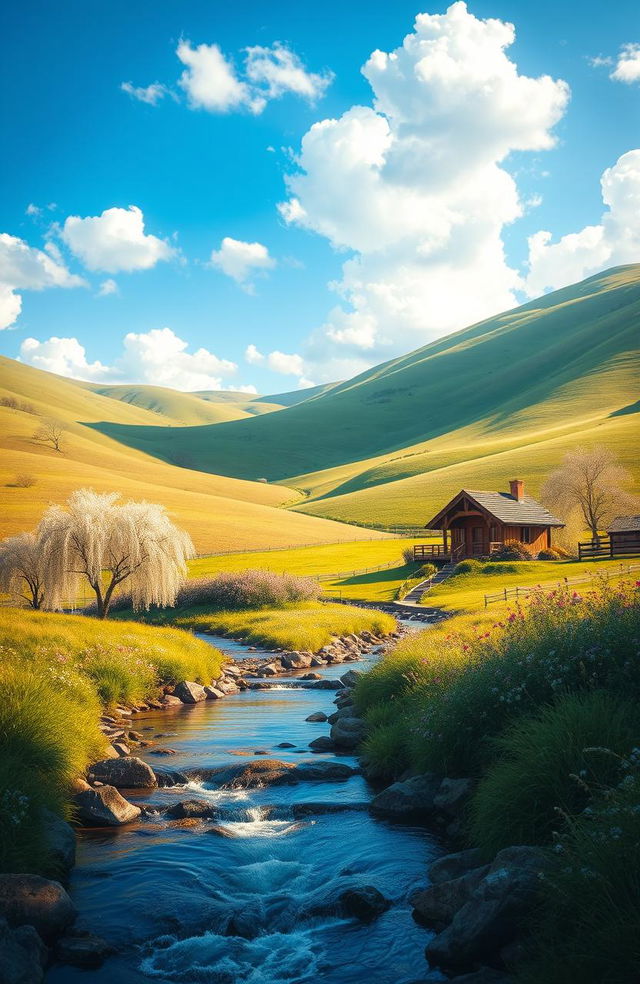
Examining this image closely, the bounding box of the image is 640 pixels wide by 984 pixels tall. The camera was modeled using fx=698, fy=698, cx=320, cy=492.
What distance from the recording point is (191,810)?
14062 mm

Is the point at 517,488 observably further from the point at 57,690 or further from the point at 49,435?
the point at 49,435

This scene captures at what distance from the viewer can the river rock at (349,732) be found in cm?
1864

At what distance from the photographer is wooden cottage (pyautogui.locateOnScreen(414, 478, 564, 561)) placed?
72250 mm

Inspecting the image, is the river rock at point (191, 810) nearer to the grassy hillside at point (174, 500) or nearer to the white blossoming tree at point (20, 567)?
the white blossoming tree at point (20, 567)

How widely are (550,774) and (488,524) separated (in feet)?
211

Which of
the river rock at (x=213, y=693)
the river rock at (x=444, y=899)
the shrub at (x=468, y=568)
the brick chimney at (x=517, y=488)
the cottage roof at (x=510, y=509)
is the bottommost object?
the river rock at (x=213, y=693)

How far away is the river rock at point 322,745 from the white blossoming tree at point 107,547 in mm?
24321

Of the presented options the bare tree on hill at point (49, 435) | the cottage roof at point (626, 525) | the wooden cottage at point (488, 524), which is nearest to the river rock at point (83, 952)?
the wooden cottage at point (488, 524)

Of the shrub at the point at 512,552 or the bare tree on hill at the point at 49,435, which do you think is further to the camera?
the bare tree on hill at the point at 49,435

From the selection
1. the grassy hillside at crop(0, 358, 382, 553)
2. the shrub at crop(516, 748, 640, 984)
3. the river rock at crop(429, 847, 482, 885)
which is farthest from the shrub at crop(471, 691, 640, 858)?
the grassy hillside at crop(0, 358, 382, 553)

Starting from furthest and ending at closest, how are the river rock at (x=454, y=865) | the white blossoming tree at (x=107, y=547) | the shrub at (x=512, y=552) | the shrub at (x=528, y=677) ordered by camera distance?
1. the shrub at (x=512, y=552)
2. the white blossoming tree at (x=107, y=547)
3. the shrub at (x=528, y=677)
4. the river rock at (x=454, y=865)

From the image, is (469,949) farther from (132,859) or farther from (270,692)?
(270,692)

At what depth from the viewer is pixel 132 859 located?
1184cm

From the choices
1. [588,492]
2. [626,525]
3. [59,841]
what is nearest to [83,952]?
[59,841]
